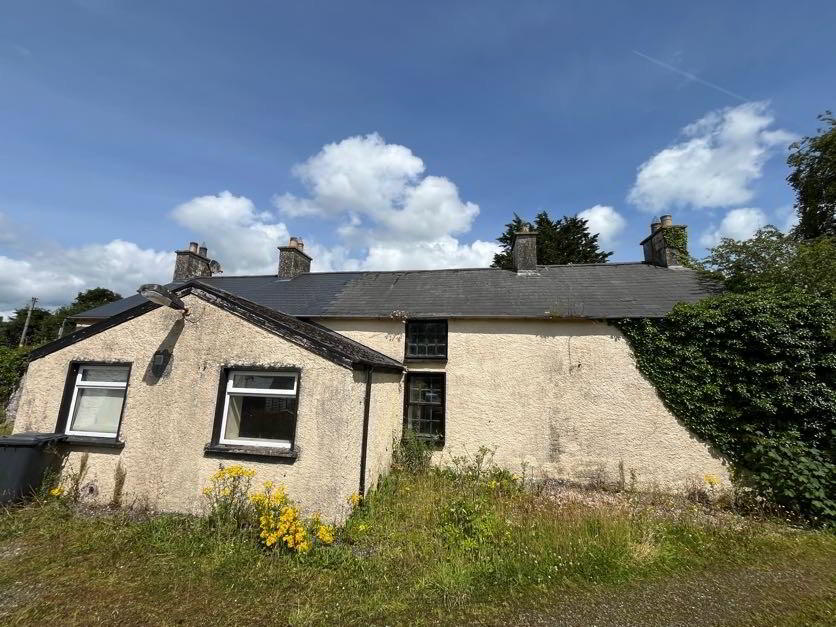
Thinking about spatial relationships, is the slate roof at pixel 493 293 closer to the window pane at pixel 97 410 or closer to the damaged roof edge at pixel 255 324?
the damaged roof edge at pixel 255 324

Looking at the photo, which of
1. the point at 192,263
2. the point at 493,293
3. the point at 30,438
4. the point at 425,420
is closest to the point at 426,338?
the point at 425,420

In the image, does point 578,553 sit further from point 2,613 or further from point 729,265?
point 729,265

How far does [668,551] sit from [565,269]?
9.42 meters

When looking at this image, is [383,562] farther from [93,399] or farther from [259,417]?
[93,399]

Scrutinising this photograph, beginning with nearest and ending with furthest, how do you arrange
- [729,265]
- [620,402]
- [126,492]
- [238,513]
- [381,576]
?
[381,576]
[238,513]
[126,492]
[620,402]
[729,265]

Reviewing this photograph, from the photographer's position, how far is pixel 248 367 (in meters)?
6.89

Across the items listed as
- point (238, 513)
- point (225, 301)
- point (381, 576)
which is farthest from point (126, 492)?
point (381, 576)

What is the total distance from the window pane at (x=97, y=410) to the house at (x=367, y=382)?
0.03 m

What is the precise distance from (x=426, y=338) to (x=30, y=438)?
337 inches

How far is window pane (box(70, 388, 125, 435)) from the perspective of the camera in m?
7.41

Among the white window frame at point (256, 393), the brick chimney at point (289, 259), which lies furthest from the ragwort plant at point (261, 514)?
the brick chimney at point (289, 259)

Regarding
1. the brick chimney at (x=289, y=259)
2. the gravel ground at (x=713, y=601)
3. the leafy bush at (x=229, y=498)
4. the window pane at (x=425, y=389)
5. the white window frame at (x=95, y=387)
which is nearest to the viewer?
the gravel ground at (x=713, y=601)

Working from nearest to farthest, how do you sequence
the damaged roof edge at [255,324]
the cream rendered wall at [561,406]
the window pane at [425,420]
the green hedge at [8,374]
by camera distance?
the damaged roof edge at [255,324]
the cream rendered wall at [561,406]
the window pane at [425,420]
the green hedge at [8,374]

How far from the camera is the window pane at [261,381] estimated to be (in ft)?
22.8
